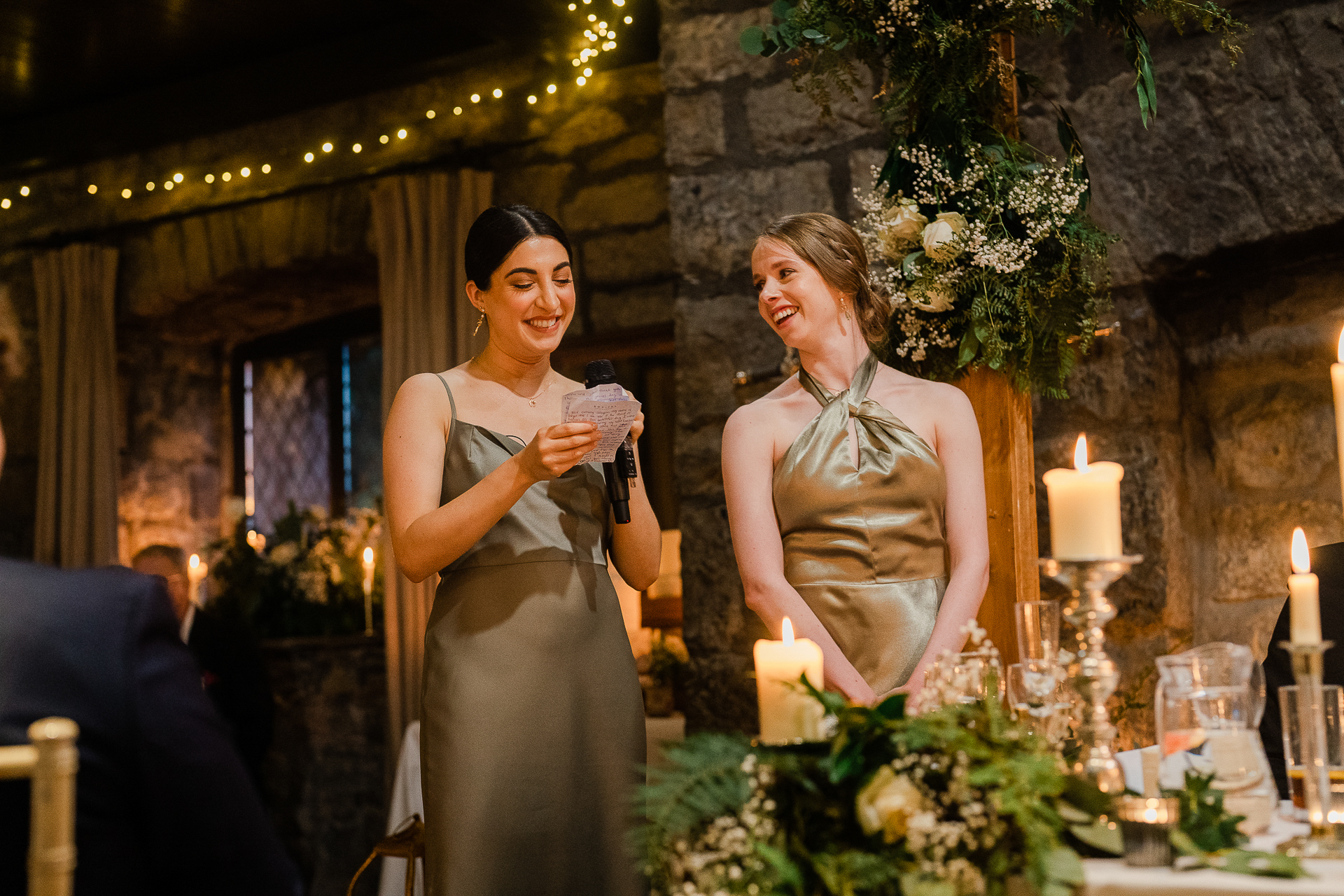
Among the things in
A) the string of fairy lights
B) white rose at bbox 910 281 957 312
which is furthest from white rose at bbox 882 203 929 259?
the string of fairy lights

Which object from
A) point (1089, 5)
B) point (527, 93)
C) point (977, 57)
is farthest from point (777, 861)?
point (527, 93)

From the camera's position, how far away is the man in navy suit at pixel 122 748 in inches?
45.3

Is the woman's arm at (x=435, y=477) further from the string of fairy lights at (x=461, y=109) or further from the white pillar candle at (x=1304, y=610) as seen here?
the string of fairy lights at (x=461, y=109)

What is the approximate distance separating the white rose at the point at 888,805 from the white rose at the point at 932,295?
1530 mm

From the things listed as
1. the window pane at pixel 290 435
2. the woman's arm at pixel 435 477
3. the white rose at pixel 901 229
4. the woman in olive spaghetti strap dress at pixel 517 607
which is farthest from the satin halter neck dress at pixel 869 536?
the window pane at pixel 290 435

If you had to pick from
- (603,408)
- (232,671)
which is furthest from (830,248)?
(232,671)

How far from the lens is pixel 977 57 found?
2.55m

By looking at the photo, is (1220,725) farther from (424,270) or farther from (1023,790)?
(424,270)

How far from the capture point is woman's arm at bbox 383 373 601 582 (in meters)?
1.94

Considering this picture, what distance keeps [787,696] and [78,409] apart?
18.8ft

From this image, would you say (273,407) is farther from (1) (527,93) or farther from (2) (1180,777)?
(2) (1180,777)

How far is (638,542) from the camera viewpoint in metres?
2.26

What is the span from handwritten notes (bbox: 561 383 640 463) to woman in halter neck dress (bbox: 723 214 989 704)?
0.44 m

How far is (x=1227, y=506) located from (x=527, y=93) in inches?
132
